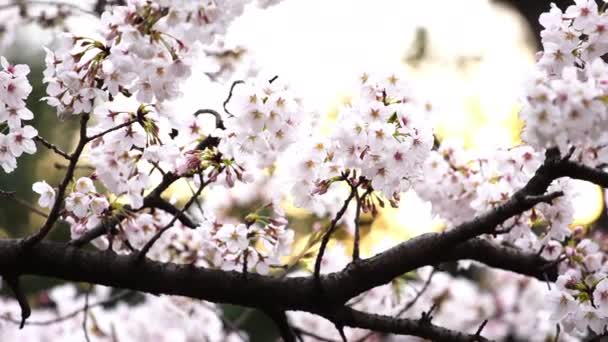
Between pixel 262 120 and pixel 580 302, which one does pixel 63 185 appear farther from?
pixel 580 302

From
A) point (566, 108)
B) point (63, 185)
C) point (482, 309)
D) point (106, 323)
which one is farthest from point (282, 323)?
point (482, 309)

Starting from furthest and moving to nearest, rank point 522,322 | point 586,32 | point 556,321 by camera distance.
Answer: point 522,322, point 556,321, point 586,32

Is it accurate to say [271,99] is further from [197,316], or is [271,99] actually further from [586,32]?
[197,316]

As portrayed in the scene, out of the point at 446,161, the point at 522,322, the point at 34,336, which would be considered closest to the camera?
the point at 446,161

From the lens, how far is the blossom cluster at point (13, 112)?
1.85 meters

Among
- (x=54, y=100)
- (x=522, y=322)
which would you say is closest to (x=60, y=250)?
(x=54, y=100)

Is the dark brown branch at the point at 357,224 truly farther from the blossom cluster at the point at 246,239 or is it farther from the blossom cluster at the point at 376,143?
the blossom cluster at the point at 246,239

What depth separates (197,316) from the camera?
3.65m

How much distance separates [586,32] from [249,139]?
30.5 inches

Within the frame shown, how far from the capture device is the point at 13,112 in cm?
190

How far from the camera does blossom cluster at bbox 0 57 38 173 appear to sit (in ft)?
6.07

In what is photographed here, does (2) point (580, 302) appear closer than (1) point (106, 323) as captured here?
Yes

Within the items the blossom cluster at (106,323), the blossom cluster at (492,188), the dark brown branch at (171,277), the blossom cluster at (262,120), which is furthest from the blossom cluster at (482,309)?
the blossom cluster at (262,120)

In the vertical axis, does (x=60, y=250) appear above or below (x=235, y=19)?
below
